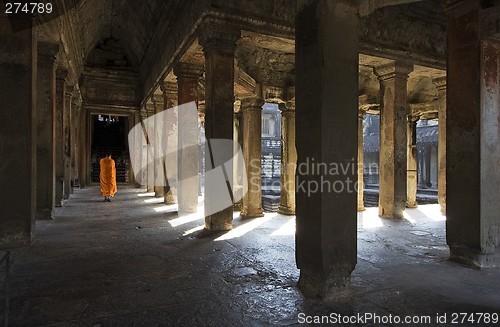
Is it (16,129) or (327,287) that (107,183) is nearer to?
(16,129)

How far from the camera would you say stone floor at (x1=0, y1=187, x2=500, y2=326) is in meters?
3.08

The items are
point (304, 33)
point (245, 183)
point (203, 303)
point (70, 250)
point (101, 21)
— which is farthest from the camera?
point (101, 21)

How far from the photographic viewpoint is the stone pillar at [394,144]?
8977mm

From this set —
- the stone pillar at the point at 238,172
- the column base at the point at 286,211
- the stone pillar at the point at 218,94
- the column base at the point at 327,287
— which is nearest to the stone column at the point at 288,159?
the column base at the point at 286,211

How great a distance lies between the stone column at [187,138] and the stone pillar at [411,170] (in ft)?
24.4

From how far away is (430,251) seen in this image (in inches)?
220

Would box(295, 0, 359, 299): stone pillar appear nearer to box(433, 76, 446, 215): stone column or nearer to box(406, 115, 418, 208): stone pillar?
box(433, 76, 446, 215): stone column

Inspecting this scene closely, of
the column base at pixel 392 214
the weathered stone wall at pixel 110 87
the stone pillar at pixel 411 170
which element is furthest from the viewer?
the weathered stone wall at pixel 110 87

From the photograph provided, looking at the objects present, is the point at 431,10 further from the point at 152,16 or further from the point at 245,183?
the point at 152,16

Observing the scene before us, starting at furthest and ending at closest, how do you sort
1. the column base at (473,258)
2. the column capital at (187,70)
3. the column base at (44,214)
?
the column capital at (187,70), the column base at (44,214), the column base at (473,258)

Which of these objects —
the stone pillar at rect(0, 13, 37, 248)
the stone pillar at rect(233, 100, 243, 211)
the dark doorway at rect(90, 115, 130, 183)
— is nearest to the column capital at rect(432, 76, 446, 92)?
the stone pillar at rect(233, 100, 243, 211)

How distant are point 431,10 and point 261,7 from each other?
515cm

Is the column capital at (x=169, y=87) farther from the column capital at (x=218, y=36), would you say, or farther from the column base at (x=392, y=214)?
the column base at (x=392, y=214)

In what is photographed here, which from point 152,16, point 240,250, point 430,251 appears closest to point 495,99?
point 430,251
